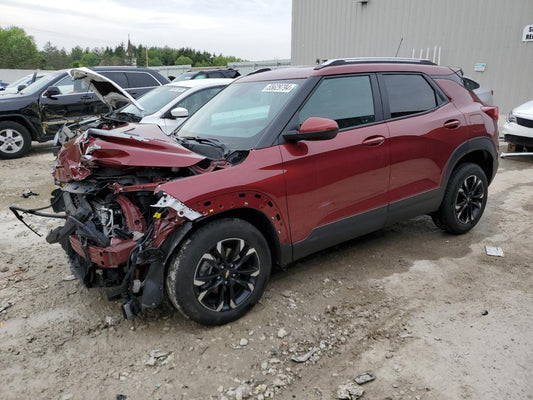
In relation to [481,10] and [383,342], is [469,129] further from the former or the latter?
[481,10]

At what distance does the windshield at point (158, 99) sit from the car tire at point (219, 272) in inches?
165

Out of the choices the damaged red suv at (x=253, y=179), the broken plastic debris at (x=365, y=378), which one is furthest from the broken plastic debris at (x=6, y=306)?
the broken plastic debris at (x=365, y=378)

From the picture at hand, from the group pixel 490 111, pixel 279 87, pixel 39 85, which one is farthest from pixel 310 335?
pixel 39 85

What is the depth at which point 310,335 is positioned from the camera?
112 inches

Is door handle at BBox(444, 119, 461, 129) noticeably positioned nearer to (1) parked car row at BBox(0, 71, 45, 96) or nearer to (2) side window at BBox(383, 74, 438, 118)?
(2) side window at BBox(383, 74, 438, 118)

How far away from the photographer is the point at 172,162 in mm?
2793

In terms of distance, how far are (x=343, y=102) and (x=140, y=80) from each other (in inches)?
290

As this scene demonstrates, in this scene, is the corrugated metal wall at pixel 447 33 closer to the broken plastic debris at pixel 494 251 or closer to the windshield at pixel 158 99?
the broken plastic debris at pixel 494 251

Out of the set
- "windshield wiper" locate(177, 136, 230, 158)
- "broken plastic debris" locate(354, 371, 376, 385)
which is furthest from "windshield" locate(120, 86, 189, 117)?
"broken plastic debris" locate(354, 371, 376, 385)

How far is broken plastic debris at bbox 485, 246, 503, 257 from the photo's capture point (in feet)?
13.4

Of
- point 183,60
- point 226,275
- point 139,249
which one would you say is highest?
point 183,60

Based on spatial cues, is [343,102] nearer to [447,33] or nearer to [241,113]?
[241,113]

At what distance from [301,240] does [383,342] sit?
945 millimetres

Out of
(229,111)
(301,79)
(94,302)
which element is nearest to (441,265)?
(301,79)
